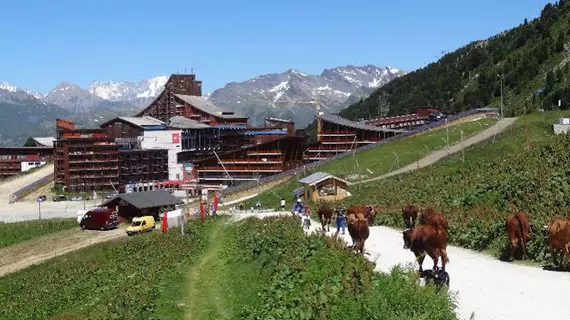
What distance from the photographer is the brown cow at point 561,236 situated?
69.4 feet

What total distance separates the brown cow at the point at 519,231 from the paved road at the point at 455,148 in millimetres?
58657

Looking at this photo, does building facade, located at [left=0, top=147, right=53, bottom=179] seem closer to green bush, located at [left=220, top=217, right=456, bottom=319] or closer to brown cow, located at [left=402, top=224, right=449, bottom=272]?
green bush, located at [left=220, top=217, right=456, bottom=319]

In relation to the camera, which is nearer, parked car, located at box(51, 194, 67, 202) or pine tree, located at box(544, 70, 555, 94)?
parked car, located at box(51, 194, 67, 202)

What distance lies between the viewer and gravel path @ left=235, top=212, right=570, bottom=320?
16.5m

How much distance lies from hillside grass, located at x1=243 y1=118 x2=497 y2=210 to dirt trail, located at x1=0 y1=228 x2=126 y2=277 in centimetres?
2050

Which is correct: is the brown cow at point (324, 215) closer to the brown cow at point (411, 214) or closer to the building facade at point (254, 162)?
the brown cow at point (411, 214)

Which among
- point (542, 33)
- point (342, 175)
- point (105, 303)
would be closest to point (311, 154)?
point (342, 175)

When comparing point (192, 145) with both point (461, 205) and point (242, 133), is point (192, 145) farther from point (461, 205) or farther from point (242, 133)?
point (461, 205)

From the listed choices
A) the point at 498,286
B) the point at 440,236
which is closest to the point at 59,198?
the point at 440,236

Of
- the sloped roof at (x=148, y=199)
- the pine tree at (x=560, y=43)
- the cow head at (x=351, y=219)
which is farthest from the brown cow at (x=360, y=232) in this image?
the pine tree at (x=560, y=43)

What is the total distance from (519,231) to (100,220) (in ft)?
181

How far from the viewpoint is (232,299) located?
982 inches

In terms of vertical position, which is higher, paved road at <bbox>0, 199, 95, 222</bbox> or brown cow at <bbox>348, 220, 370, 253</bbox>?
brown cow at <bbox>348, 220, 370, 253</bbox>

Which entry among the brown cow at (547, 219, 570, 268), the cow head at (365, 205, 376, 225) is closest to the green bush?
the brown cow at (547, 219, 570, 268)
